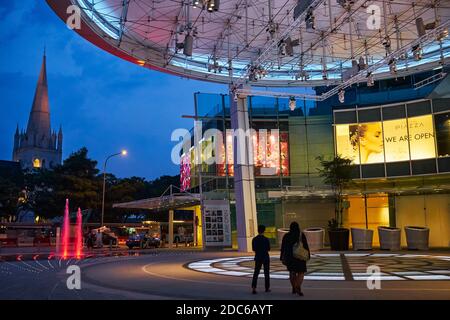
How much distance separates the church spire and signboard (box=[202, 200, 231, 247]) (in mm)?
105803

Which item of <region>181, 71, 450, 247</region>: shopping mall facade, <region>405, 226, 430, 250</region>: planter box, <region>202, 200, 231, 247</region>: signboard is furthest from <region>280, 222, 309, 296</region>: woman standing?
<region>202, 200, 231, 247</region>: signboard

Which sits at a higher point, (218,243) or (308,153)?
(308,153)

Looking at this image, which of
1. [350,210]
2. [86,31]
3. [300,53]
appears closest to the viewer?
[86,31]

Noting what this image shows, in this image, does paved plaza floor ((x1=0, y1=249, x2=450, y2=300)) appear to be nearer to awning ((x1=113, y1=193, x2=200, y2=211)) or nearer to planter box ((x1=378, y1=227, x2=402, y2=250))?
planter box ((x1=378, y1=227, x2=402, y2=250))

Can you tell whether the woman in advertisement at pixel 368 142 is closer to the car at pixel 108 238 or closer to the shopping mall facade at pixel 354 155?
the shopping mall facade at pixel 354 155

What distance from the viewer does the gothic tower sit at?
12419cm

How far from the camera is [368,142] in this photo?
33.4m

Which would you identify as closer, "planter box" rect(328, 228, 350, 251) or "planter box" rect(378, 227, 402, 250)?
"planter box" rect(378, 227, 402, 250)

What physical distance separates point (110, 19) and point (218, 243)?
16417 millimetres

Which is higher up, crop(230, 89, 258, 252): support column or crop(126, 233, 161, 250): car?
crop(230, 89, 258, 252): support column

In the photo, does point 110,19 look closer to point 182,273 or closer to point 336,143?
point 182,273

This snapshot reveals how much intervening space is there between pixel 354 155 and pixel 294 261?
25.4 m

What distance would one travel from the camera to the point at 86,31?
75.5ft

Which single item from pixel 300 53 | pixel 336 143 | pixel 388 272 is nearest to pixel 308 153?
pixel 336 143
